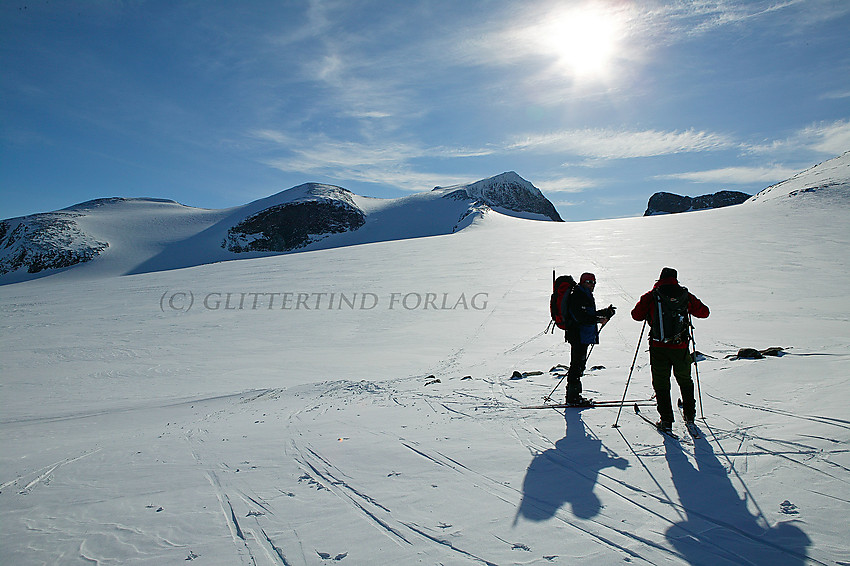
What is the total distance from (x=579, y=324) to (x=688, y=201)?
141 m

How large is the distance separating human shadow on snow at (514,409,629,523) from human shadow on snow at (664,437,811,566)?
25.0 inches

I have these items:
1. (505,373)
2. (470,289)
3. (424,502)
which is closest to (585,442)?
(424,502)

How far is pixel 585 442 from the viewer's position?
494cm

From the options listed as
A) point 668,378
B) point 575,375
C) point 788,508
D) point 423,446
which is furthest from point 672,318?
point 423,446

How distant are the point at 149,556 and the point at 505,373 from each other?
6.87m

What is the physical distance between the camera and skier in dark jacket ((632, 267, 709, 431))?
16.6 ft

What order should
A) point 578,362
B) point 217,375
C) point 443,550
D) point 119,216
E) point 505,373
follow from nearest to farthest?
point 443,550 → point 578,362 → point 505,373 → point 217,375 → point 119,216

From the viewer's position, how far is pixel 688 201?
12419cm

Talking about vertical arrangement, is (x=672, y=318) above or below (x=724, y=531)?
above

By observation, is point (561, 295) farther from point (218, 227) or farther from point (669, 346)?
point (218, 227)

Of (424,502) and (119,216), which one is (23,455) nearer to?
(424,502)

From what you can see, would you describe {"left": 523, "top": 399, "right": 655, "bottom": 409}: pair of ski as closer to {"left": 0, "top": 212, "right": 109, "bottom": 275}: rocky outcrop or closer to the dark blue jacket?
the dark blue jacket

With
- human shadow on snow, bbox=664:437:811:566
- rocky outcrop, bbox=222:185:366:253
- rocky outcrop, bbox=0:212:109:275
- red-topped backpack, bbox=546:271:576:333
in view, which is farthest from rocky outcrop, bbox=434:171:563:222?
human shadow on snow, bbox=664:437:811:566

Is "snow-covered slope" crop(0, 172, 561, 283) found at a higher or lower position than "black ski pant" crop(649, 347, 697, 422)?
higher
